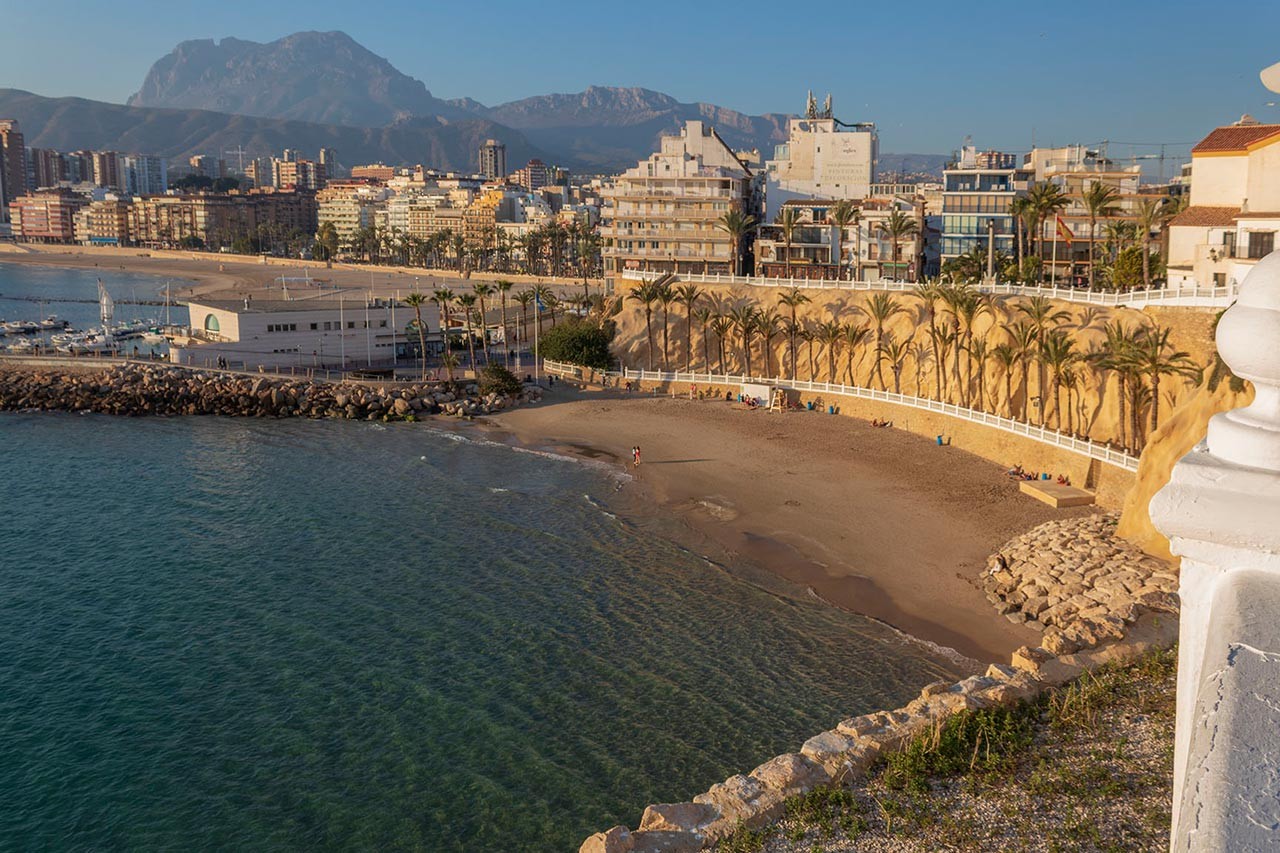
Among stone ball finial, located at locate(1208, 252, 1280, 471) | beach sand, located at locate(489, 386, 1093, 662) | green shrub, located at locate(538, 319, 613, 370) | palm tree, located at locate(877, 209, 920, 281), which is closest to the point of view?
stone ball finial, located at locate(1208, 252, 1280, 471)

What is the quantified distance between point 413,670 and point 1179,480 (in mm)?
25217

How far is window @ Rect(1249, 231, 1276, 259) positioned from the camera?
42.1m

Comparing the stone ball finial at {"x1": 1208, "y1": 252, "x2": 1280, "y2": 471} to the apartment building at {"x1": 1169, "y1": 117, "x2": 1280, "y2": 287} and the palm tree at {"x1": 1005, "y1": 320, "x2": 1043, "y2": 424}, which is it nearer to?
the apartment building at {"x1": 1169, "y1": 117, "x2": 1280, "y2": 287}

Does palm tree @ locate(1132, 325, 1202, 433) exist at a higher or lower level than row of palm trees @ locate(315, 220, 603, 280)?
lower

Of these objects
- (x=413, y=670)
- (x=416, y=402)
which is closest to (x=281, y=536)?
(x=413, y=670)

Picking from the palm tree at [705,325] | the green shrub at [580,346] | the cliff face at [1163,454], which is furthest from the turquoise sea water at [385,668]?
the palm tree at [705,325]

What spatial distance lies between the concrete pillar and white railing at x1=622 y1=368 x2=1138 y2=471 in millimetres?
35619

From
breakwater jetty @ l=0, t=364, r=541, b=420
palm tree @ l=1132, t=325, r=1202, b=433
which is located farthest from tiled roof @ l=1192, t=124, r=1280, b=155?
breakwater jetty @ l=0, t=364, r=541, b=420

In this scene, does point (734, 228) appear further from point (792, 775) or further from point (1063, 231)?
point (792, 775)

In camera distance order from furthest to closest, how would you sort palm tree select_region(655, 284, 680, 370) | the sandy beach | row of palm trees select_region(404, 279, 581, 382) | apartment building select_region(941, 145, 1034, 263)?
the sandy beach < apartment building select_region(941, 145, 1034, 263) < row of palm trees select_region(404, 279, 581, 382) < palm tree select_region(655, 284, 680, 370)

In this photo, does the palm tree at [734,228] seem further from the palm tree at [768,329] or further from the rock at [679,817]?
the rock at [679,817]

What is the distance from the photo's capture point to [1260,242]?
140 feet

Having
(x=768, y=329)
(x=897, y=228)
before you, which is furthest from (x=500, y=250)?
(x=768, y=329)

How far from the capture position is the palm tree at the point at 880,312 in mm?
56062
